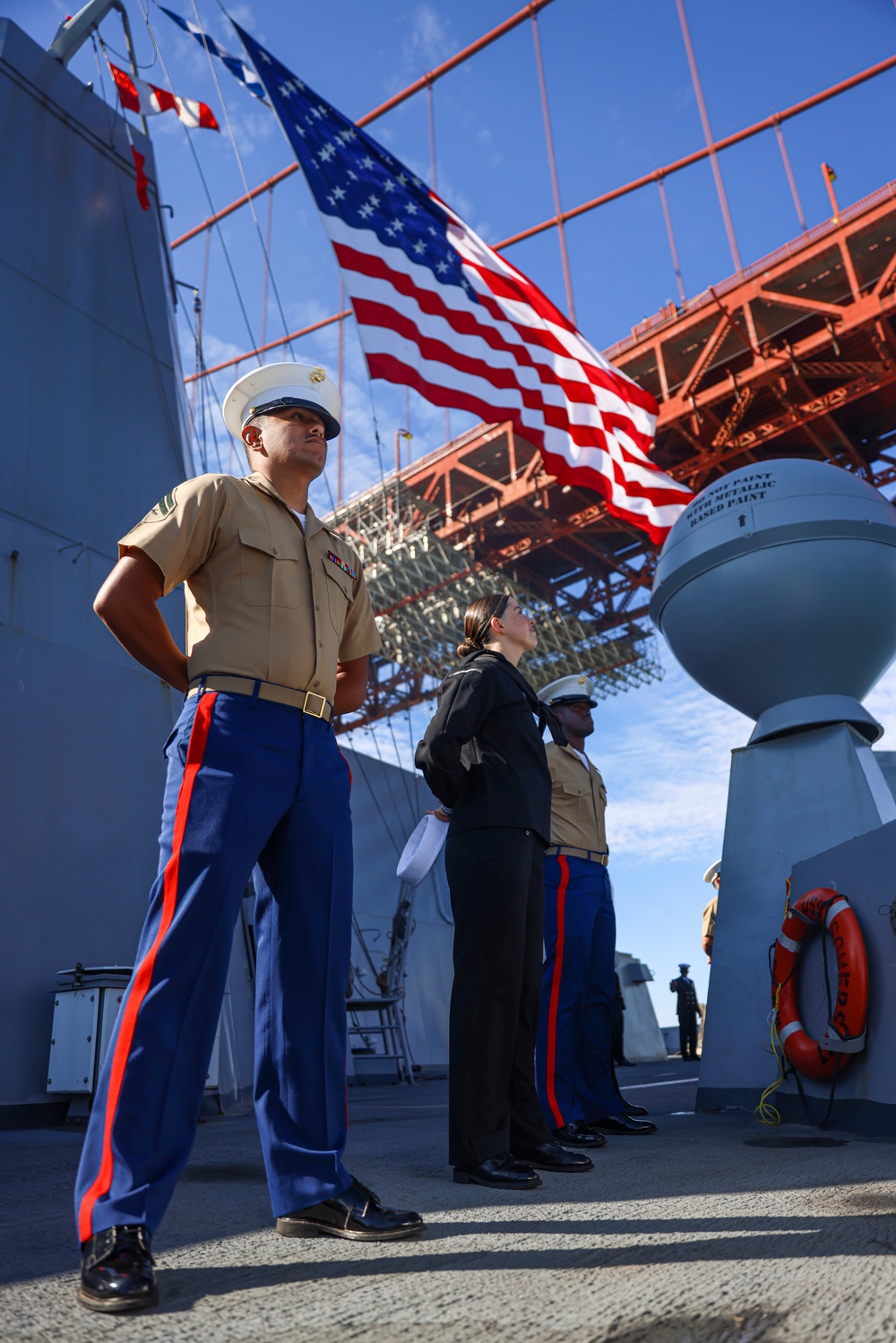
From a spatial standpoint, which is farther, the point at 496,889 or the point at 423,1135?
the point at 423,1135

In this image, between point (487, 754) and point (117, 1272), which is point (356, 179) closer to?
point (487, 754)

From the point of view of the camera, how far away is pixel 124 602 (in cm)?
132

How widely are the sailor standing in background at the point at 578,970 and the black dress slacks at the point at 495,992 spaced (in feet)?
1.92

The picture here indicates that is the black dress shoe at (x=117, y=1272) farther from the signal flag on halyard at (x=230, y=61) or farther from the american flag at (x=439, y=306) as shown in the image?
the signal flag on halyard at (x=230, y=61)

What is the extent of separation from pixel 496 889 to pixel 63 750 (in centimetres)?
219

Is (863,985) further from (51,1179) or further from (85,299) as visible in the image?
(85,299)

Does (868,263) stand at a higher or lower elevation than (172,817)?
higher

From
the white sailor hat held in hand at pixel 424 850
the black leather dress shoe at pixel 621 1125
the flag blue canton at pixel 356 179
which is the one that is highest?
the flag blue canton at pixel 356 179

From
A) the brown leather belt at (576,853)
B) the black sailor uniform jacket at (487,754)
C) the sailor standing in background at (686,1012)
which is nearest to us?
the black sailor uniform jacket at (487,754)

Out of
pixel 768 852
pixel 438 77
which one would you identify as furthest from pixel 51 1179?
pixel 438 77

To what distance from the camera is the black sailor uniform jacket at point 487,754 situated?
6.23ft

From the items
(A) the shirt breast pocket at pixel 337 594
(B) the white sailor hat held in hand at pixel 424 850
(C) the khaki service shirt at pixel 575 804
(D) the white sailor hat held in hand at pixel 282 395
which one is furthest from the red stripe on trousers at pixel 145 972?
(C) the khaki service shirt at pixel 575 804

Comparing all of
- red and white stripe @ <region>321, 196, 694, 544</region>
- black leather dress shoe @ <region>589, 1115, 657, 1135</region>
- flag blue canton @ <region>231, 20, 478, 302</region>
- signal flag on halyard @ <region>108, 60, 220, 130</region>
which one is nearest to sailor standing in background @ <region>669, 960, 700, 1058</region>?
red and white stripe @ <region>321, 196, 694, 544</region>

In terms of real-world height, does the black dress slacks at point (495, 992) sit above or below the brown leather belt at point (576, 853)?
below
